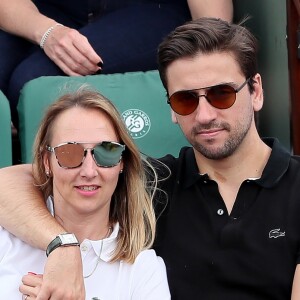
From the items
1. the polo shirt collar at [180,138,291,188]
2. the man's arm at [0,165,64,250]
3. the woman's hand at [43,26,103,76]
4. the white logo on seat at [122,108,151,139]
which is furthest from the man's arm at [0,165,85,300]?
the woman's hand at [43,26,103,76]

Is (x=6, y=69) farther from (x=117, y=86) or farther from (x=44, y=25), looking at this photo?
(x=117, y=86)

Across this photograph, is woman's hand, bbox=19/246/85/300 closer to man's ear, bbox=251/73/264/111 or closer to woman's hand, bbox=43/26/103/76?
man's ear, bbox=251/73/264/111

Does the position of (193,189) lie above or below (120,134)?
below

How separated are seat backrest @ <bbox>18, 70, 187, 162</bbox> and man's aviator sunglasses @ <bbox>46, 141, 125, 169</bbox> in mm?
689

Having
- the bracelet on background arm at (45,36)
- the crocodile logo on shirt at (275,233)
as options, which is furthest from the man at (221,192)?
the bracelet on background arm at (45,36)

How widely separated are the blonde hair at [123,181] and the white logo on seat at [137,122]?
509mm

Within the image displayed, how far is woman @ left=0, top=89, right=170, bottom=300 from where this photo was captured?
2.46 metres

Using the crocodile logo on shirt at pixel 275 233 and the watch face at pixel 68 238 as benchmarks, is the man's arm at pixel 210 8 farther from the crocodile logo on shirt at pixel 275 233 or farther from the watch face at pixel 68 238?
the watch face at pixel 68 238

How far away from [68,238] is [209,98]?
59 cm

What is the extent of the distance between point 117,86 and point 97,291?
3.41 ft

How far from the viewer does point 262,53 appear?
12.0ft

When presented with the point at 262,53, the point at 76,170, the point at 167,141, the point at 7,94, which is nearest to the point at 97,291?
the point at 76,170

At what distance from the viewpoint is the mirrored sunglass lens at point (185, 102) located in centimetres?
257

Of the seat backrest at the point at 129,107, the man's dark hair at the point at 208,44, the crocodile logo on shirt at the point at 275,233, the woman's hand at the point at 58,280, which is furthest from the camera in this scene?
the seat backrest at the point at 129,107
